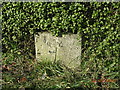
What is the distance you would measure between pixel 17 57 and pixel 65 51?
110 cm

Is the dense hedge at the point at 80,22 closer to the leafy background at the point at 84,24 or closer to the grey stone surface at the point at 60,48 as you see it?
the leafy background at the point at 84,24

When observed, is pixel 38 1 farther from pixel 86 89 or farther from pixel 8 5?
pixel 86 89

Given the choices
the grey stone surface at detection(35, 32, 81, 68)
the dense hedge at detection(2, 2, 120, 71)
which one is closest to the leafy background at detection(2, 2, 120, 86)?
the dense hedge at detection(2, 2, 120, 71)

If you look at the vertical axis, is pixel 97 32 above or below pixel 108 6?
below

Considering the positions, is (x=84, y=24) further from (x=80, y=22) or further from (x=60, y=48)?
(x=60, y=48)

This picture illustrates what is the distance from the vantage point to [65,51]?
438 centimetres

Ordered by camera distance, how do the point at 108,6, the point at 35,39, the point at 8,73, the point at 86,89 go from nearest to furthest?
the point at 86,89 → the point at 108,6 → the point at 8,73 → the point at 35,39

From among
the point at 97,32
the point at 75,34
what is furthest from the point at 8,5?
the point at 97,32

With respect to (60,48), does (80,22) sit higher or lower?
higher

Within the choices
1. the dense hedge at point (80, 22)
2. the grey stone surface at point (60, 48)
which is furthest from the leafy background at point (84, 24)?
the grey stone surface at point (60, 48)

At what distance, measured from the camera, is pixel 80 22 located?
399 cm

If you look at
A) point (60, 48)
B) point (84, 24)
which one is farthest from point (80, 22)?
point (60, 48)

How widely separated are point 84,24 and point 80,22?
10cm

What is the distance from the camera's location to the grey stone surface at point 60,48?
4281 millimetres
